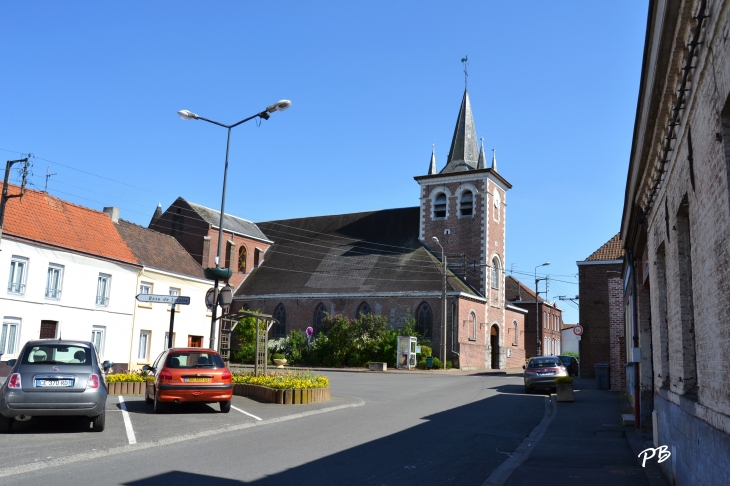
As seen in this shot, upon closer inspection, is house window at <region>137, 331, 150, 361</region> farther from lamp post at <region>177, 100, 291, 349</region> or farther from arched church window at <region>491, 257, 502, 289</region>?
arched church window at <region>491, 257, 502, 289</region>

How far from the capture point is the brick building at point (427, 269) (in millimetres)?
46875

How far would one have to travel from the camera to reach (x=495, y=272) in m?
51.7

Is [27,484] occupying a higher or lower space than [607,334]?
lower

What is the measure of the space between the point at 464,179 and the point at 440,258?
6.64 m

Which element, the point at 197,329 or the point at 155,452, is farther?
the point at 197,329

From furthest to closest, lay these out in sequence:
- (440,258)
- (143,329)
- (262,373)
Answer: (440,258), (143,329), (262,373)

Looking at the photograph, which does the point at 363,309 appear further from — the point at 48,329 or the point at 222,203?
the point at 222,203

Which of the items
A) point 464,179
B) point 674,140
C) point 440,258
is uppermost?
point 464,179

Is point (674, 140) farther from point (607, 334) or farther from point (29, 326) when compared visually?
point (607, 334)

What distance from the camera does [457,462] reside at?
31.4ft

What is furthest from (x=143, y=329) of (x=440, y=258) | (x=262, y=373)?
(x=440, y=258)

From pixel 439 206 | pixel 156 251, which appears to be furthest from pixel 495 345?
pixel 156 251

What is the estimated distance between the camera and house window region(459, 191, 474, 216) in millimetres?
51197

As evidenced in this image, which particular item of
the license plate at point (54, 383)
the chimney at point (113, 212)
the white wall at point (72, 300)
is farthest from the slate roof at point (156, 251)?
the license plate at point (54, 383)
